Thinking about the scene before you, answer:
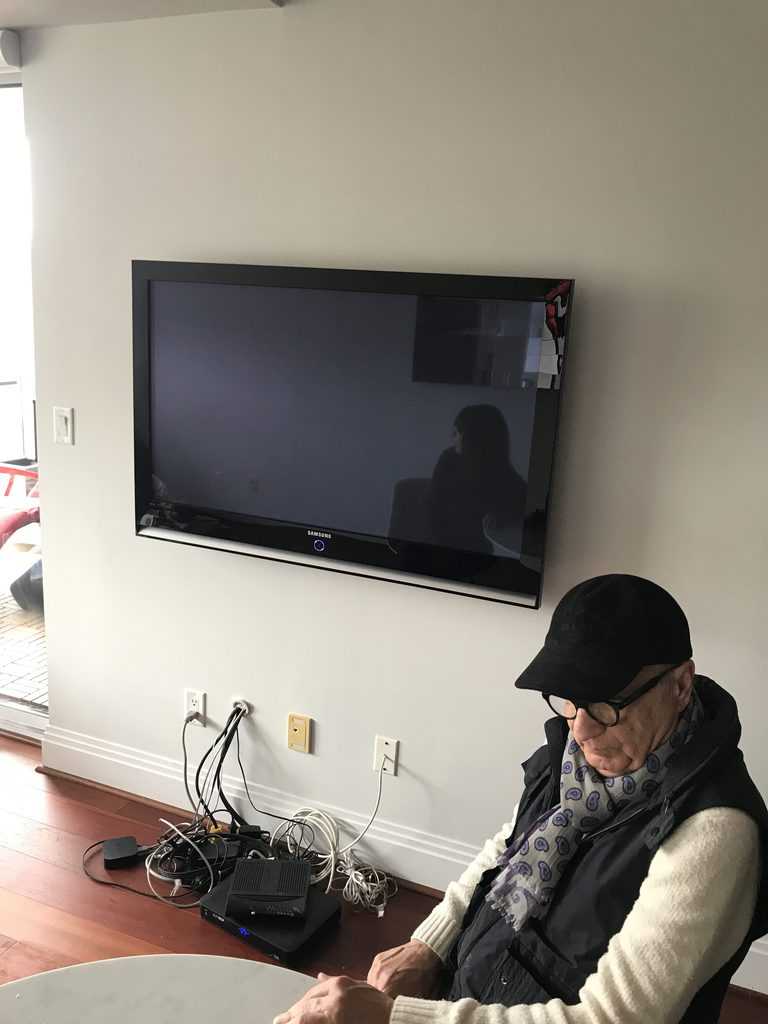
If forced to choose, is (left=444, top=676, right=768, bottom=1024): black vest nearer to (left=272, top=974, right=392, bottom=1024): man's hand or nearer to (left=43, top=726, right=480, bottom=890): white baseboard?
(left=272, top=974, right=392, bottom=1024): man's hand

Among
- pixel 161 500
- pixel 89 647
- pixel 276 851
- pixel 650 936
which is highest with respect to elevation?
pixel 161 500

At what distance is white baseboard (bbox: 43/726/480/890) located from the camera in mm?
2230

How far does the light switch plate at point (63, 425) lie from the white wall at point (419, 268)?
32mm

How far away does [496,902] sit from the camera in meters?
1.26

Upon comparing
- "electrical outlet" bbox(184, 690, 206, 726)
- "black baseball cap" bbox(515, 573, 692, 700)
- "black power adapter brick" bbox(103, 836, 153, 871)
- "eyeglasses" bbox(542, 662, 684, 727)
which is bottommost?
"black power adapter brick" bbox(103, 836, 153, 871)

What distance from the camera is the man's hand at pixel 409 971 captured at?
49.0 inches

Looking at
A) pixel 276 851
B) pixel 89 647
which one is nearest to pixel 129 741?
pixel 89 647

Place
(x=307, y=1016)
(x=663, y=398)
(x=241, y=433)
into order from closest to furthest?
(x=307, y=1016) → (x=663, y=398) → (x=241, y=433)

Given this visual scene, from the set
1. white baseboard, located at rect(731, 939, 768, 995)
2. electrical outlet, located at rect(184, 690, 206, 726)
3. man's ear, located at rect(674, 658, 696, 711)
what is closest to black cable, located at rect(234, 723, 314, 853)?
electrical outlet, located at rect(184, 690, 206, 726)

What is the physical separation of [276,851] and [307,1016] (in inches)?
56.2

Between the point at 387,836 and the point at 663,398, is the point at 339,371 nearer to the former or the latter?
the point at 663,398

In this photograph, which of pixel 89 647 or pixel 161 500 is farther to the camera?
pixel 89 647

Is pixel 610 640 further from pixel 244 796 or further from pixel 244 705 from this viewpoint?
pixel 244 796

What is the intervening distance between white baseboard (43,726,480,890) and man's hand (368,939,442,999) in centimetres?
93
